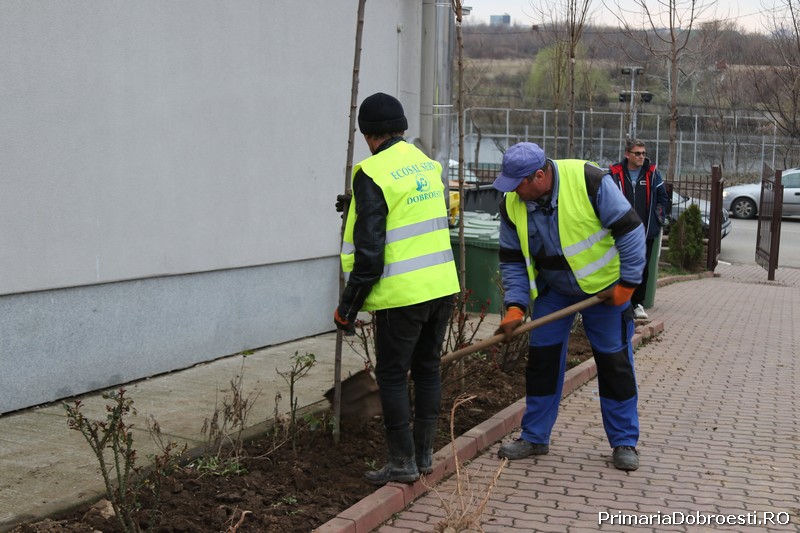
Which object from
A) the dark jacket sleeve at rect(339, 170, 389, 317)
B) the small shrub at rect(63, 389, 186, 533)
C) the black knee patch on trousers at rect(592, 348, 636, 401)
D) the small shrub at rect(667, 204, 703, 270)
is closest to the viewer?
the small shrub at rect(63, 389, 186, 533)

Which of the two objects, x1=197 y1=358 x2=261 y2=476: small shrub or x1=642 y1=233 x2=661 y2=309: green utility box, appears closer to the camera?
x1=197 y1=358 x2=261 y2=476: small shrub

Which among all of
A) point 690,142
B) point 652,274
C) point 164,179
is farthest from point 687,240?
point 690,142

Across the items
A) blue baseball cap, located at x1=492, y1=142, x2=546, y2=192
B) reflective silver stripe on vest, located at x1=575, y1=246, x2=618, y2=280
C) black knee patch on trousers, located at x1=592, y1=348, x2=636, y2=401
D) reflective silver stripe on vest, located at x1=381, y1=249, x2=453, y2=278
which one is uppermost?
blue baseball cap, located at x1=492, y1=142, x2=546, y2=192

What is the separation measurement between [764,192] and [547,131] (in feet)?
79.7

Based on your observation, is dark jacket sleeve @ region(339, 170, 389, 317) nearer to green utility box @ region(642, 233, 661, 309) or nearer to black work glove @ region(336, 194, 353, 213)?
black work glove @ region(336, 194, 353, 213)

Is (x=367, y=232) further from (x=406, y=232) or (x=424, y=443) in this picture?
(x=424, y=443)

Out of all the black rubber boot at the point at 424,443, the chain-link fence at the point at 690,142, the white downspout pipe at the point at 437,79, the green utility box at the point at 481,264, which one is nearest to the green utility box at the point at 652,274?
the green utility box at the point at 481,264

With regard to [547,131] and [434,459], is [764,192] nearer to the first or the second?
[434,459]

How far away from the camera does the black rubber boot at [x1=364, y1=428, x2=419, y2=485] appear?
466cm

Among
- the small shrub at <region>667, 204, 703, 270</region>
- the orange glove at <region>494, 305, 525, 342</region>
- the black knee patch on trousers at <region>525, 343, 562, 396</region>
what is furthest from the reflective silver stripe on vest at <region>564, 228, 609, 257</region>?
the small shrub at <region>667, 204, 703, 270</region>

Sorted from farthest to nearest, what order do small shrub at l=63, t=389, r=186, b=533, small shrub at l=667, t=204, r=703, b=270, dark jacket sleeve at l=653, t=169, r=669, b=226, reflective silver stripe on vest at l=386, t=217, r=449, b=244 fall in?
1. small shrub at l=667, t=204, r=703, b=270
2. dark jacket sleeve at l=653, t=169, r=669, b=226
3. reflective silver stripe on vest at l=386, t=217, r=449, b=244
4. small shrub at l=63, t=389, r=186, b=533

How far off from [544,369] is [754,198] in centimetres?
2499

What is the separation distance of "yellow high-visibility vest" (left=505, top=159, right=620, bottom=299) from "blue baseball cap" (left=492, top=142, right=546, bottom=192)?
7.6 inches

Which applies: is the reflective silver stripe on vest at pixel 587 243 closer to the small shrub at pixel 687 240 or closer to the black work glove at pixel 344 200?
the black work glove at pixel 344 200
